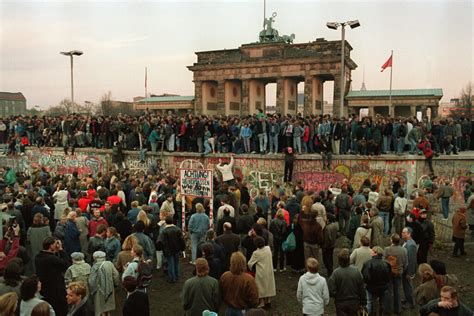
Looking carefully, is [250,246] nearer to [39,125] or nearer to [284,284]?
[284,284]

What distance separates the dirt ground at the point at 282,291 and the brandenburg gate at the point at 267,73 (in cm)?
3005

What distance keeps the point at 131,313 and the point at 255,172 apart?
16.0m

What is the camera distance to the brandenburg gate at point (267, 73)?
42.8 metres

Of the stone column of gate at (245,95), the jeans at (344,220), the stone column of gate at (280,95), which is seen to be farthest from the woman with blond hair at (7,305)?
the stone column of gate at (245,95)

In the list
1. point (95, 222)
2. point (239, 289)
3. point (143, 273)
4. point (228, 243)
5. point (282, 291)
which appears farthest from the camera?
point (95, 222)

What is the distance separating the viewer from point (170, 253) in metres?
10.4

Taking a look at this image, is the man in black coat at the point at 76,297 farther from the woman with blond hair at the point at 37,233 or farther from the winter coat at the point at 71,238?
the winter coat at the point at 71,238

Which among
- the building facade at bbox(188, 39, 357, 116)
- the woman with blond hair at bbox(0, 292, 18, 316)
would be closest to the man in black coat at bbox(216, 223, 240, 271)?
the woman with blond hair at bbox(0, 292, 18, 316)

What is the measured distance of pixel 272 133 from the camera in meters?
21.2

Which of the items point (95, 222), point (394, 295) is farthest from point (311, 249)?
point (95, 222)

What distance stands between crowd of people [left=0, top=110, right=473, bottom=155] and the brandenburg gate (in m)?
20.8

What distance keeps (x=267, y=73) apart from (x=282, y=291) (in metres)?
37.2

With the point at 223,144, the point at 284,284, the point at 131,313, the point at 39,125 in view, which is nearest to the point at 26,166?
the point at 39,125

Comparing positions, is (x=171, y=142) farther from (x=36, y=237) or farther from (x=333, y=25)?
(x=36, y=237)
